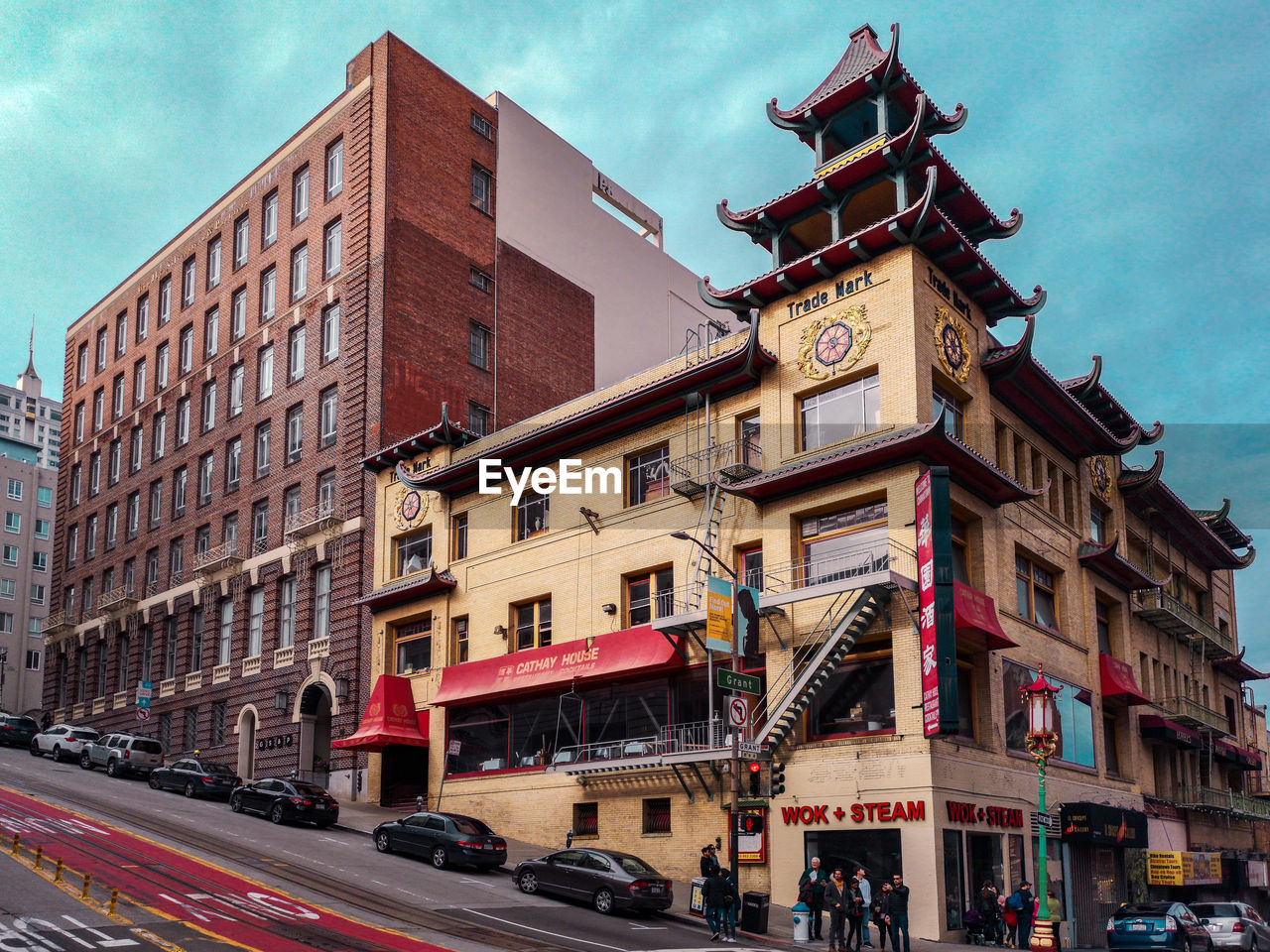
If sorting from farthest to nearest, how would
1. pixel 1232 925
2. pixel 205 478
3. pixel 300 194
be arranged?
pixel 205 478 → pixel 300 194 → pixel 1232 925

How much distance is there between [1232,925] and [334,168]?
48.6 metres

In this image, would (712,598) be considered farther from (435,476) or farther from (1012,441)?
(435,476)

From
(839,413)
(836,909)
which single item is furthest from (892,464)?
(836,909)

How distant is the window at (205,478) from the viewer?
6350 centimetres

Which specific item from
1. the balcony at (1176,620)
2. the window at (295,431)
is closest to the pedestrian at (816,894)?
the balcony at (1176,620)

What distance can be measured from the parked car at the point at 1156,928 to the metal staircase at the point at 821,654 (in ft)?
32.4

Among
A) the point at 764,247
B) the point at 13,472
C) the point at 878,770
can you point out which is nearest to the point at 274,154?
the point at 764,247

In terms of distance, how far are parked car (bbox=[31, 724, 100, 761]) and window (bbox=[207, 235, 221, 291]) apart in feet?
80.7

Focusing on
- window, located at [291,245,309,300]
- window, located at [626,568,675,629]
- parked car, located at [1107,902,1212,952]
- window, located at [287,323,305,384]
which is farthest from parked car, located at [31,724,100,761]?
parked car, located at [1107,902,1212,952]

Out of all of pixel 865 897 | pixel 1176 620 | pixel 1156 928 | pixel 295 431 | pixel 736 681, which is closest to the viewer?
pixel 865 897

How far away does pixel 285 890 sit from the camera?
28.1m

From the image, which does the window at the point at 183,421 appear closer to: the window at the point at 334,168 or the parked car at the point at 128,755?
the window at the point at 334,168

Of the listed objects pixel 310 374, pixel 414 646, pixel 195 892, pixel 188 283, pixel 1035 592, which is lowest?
pixel 195 892

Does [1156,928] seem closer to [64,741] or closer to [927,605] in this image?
[927,605]
